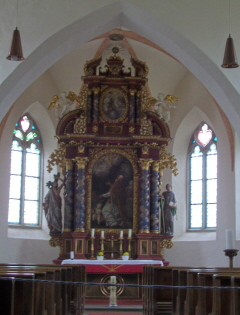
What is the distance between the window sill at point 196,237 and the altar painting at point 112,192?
3243 mm

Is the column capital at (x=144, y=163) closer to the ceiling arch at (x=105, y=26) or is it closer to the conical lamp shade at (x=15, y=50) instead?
the ceiling arch at (x=105, y=26)

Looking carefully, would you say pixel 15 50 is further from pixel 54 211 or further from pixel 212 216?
pixel 212 216

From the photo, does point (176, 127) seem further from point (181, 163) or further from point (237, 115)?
point (237, 115)

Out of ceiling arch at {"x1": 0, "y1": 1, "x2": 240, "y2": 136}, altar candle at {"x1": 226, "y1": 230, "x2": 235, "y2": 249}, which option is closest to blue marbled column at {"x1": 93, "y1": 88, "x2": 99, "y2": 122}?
ceiling arch at {"x1": 0, "y1": 1, "x2": 240, "y2": 136}

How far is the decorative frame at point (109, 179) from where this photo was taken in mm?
16453

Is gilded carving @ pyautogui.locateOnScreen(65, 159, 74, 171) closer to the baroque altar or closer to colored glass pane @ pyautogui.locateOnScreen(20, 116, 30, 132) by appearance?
the baroque altar

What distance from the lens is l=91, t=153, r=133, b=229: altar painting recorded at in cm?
1648

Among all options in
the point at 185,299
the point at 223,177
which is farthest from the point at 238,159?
the point at 185,299

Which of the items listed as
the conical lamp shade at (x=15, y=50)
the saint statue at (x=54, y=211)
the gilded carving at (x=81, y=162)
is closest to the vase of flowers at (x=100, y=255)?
the saint statue at (x=54, y=211)

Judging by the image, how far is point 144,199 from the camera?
16.4 m

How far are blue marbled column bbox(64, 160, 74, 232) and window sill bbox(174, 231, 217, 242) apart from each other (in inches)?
168

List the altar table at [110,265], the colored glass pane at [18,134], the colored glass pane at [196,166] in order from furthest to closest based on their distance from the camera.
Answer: the colored glass pane at [196,166] < the colored glass pane at [18,134] < the altar table at [110,265]

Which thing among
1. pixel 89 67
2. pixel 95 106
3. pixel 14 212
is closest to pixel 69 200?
pixel 95 106

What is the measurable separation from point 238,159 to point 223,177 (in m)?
0.91
